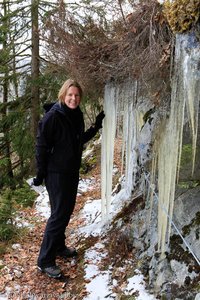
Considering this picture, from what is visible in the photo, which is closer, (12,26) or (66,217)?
(66,217)

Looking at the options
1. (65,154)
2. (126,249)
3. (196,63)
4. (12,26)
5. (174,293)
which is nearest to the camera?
→ (196,63)

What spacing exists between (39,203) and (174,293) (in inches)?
180

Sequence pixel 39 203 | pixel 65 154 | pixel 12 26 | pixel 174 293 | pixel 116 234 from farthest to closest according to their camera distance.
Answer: pixel 12 26 < pixel 39 203 < pixel 116 234 < pixel 65 154 < pixel 174 293

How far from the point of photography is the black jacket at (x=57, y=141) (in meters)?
3.91

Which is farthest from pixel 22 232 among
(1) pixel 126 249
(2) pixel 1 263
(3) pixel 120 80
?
(3) pixel 120 80

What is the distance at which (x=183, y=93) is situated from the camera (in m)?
2.88

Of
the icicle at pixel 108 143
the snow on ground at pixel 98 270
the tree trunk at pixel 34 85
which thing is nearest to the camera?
the snow on ground at pixel 98 270

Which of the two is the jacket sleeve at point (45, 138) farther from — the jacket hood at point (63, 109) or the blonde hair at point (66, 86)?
the blonde hair at point (66, 86)

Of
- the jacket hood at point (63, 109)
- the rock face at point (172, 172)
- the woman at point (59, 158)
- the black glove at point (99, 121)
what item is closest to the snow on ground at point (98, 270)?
the rock face at point (172, 172)

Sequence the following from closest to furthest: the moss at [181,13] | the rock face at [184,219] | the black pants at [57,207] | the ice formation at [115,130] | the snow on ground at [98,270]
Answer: the moss at [181,13] → the rock face at [184,219] → the snow on ground at [98,270] → the black pants at [57,207] → the ice formation at [115,130]

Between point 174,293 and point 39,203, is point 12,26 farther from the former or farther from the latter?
point 174,293

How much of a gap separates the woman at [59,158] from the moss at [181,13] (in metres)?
1.44

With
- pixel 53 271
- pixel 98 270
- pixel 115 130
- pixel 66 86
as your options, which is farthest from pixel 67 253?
pixel 66 86

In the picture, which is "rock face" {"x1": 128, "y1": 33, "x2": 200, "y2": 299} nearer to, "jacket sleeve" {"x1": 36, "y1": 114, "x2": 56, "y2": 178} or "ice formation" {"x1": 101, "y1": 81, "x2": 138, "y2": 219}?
"ice formation" {"x1": 101, "y1": 81, "x2": 138, "y2": 219}
